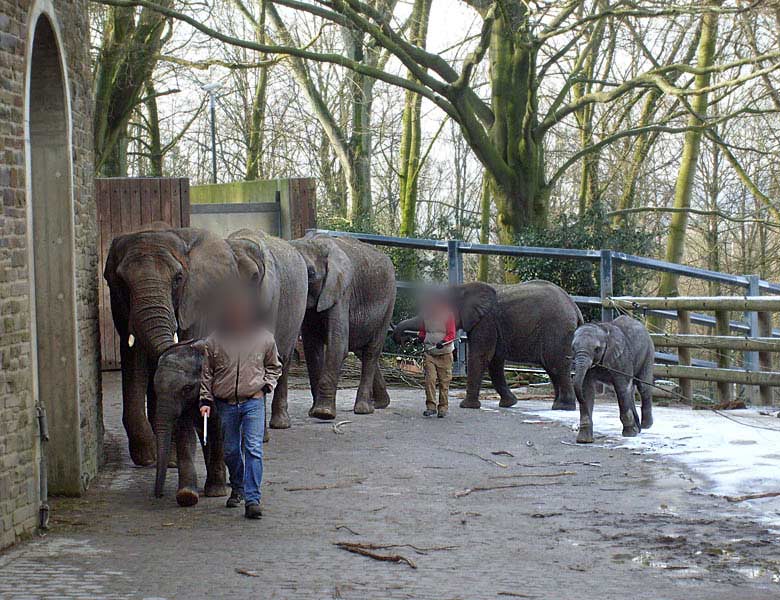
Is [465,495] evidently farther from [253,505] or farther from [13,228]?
[13,228]

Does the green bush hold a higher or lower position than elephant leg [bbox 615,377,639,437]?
higher

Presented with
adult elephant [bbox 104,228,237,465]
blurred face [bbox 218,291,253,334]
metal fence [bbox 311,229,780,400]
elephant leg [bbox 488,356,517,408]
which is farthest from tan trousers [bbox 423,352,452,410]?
blurred face [bbox 218,291,253,334]

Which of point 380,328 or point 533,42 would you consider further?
point 533,42

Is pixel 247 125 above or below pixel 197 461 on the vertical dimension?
above

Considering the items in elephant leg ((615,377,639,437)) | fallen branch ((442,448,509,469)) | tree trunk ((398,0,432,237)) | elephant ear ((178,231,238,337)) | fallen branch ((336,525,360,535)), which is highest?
tree trunk ((398,0,432,237))

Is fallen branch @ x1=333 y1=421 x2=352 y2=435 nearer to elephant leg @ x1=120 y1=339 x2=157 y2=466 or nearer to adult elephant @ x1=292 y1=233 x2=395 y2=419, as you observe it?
adult elephant @ x1=292 y1=233 x2=395 y2=419

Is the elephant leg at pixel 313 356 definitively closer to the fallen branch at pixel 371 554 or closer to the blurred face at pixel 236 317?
the blurred face at pixel 236 317

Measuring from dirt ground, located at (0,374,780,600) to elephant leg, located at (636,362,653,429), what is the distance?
1.15m

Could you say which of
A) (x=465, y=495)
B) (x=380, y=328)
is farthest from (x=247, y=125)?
(x=465, y=495)

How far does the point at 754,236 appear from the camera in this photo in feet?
117

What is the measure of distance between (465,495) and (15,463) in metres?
3.54

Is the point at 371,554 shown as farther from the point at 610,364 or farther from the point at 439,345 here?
the point at 439,345

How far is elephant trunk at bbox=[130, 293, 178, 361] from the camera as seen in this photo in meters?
10.1

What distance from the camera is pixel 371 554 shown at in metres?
7.71
